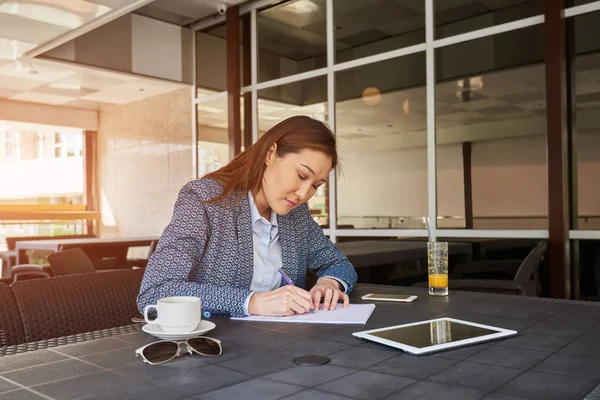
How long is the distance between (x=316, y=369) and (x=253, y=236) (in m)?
0.95

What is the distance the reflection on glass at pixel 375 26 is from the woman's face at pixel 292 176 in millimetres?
3212

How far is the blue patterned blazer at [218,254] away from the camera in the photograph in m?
1.44

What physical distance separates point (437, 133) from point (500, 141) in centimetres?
54

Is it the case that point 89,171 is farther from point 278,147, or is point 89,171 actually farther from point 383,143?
point 278,147

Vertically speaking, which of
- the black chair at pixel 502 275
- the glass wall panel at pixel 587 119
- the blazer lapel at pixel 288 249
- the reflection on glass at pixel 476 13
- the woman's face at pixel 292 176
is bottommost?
the black chair at pixel 502 275

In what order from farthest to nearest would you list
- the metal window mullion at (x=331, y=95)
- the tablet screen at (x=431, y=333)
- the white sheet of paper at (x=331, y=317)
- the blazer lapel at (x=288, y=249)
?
the metal window mullion at (x=331, y=95) < the blazer lapel at (x=288, y=249) < the white sheet of paper at (x=331, y=317) < the tablet screen at (x=431, y=333)

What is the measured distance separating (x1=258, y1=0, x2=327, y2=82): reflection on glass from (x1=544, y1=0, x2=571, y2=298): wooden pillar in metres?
2.14

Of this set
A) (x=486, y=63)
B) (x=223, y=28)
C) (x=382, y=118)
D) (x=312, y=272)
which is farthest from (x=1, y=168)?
(x=312, y=272)

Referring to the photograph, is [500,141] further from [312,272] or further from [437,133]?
[312,272]

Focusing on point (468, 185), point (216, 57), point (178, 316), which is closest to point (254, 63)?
point (216, 57)

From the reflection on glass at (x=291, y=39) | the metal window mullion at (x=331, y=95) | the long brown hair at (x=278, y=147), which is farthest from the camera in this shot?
the reflection on glass at (x=291, y=39)

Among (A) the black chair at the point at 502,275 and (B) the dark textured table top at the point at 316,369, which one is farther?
(A) the black chair at the point at 502,275

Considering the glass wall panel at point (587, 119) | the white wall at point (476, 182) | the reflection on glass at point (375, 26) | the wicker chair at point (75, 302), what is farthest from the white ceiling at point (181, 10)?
the wicker chair at point (75, 302)

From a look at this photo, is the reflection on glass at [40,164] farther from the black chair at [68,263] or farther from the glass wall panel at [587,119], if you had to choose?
the glass wall panel at [587,119]
